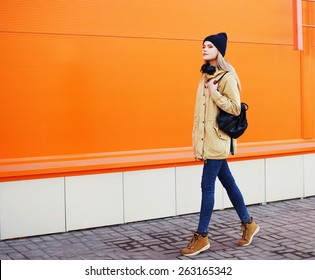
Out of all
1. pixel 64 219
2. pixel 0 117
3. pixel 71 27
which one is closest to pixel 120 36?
pixel 71 27

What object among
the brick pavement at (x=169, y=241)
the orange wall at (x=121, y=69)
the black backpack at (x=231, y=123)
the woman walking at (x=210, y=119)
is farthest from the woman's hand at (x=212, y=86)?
the orange wall at (x=121, y=69)

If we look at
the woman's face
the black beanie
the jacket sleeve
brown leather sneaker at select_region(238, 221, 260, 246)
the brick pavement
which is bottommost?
the brick pavement

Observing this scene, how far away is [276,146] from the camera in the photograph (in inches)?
299

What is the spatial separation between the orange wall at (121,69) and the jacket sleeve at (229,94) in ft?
5.08

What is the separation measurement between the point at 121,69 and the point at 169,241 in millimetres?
1883

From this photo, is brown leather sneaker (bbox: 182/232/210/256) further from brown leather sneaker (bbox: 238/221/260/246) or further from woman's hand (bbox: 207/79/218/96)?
woman's hand (bbox: 207/79/218/96)

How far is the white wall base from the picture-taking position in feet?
19.4

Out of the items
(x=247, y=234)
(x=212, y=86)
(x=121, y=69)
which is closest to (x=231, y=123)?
(x=212, y=86)

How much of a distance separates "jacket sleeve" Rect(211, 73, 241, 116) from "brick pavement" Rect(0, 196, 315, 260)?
1246 millimetres

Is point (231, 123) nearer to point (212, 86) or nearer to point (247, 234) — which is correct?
point (212, 86)

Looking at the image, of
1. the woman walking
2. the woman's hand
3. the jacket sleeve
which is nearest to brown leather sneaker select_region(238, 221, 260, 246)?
the woman walking

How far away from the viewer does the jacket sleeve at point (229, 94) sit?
5.18 metres

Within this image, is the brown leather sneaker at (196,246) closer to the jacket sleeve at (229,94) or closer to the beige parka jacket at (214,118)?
the beige parka jacket at (214,118)

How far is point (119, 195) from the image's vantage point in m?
6.44
